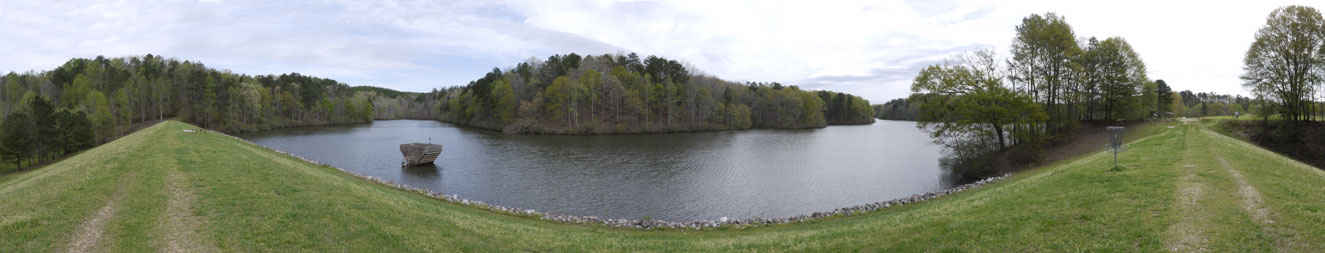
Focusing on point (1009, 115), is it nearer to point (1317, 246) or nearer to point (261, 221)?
point (1317, 246)

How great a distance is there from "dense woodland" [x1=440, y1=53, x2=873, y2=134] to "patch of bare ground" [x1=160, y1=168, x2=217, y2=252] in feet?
213

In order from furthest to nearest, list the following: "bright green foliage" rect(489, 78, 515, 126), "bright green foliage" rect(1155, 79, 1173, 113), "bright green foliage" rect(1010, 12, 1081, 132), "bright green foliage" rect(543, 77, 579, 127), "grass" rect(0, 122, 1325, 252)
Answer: "bright green foliage" rect(489, 78, 515, 126) → "bright green foliage" rect(543, 77, 579, 127) → "bright green foliage" rect(1155, 79, 1173, 113) → "bright green foliage" rect(1010, 12, 1081, 132) → "grass" rect(0, 122, 1325, 252)

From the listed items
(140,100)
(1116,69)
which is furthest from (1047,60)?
(140,100)

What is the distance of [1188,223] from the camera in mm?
7961

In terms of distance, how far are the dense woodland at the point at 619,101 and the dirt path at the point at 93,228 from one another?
218 feet

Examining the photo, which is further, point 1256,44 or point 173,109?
point 173,109

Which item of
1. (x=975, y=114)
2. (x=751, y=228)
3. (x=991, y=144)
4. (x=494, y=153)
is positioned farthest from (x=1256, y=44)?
(x=494, y=153)

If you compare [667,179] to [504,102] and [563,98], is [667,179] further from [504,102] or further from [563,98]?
[504,102]

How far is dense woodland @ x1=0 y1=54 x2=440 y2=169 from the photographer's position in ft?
102

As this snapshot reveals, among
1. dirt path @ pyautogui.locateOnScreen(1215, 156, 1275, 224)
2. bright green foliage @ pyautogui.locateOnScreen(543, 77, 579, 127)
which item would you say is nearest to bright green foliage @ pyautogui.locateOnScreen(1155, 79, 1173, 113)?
dirt path @ pyautogui.locateOnScreen(1215, 156, 1275, 224)

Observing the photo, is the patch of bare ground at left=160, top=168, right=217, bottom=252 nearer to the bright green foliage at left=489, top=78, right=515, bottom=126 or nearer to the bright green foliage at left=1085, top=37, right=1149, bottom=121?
the bright green foliage at left=1085, top=37, right=1149, bottom=121

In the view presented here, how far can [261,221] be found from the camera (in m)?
9.86

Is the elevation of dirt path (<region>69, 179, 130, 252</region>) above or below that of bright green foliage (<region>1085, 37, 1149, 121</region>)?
below

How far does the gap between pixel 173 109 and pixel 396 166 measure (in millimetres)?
81390
